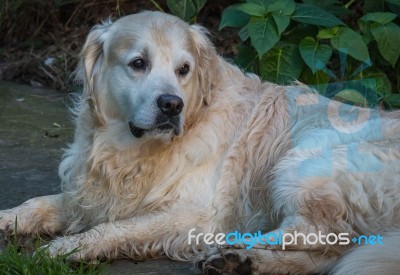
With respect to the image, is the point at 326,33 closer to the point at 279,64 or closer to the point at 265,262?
the point at 279,64

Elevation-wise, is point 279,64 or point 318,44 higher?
point 318,44

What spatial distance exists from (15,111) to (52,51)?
162 centimetres

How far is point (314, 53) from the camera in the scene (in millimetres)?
5555

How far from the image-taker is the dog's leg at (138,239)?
151 inches

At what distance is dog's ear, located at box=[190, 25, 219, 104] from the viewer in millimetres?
4332

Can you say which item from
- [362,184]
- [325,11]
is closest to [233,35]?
[325,11]

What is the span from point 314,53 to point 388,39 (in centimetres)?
51

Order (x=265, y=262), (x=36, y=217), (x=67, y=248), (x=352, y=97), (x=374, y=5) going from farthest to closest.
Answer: (x=374, y=5) < (x=352, y=97) < (x=36, y=217) < (x=67, y=248) < (x=265, y=262)

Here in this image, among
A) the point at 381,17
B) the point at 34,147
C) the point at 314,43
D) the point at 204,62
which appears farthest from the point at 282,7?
the point at 34,147

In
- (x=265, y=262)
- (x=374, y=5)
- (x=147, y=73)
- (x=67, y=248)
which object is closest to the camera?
→ (x=265, y=262)

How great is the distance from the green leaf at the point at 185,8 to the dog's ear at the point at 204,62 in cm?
167

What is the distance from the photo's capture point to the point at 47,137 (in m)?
6.12

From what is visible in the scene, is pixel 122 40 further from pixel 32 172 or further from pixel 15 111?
pixel 15 111

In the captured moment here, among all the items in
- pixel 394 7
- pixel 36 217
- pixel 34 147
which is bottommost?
pixel 34 147
